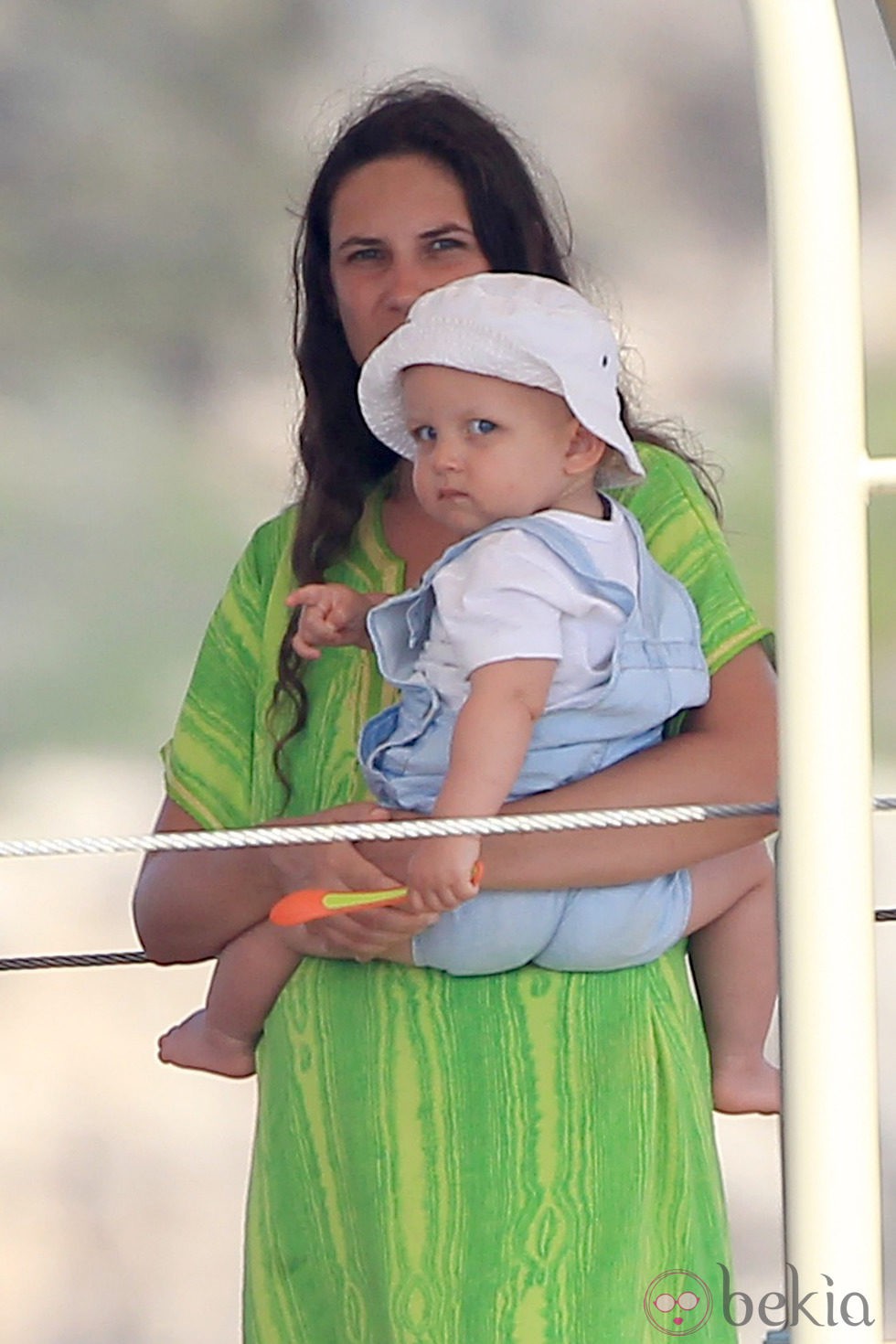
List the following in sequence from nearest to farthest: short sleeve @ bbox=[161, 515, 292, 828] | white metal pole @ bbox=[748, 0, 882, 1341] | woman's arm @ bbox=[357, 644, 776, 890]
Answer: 1. white metal pole @ bbox=[748, 0, 882, 1341]
2. woman's arm @ bbox=[357, 644, 776, 890]
3. short sleeve @ bbox=[161, 515, 292, 828]

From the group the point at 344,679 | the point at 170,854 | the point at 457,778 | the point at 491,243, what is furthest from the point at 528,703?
the point at 491,243

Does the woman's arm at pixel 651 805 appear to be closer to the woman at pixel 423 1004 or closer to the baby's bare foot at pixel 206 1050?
the woman at pixel 423 1004

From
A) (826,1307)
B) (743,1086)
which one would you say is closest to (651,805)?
(743,1086)

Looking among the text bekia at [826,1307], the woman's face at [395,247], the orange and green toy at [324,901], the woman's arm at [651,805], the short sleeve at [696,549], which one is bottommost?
the text bekia at [826,1307]

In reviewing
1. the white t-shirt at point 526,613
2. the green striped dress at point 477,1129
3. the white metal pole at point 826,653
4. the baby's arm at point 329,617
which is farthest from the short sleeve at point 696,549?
the white metal pole at point 826,653

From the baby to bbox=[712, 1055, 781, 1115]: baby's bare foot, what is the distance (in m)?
0.20

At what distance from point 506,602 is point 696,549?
0.26m

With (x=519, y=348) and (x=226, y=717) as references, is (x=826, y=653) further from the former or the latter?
(x=226, y=717)

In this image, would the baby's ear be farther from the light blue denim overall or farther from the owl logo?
the owl logo

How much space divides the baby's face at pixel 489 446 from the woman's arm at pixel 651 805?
7.4 inches

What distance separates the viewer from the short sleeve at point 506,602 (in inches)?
51.4

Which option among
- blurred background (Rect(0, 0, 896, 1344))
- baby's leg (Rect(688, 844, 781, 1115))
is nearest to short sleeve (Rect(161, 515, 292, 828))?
baby's leg (Rect(688, 844, 781, 1115))

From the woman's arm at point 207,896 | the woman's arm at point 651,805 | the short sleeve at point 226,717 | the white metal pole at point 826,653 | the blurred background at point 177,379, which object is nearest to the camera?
the white metal pole at point 826,653

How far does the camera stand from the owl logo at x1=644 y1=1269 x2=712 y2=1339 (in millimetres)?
1487
